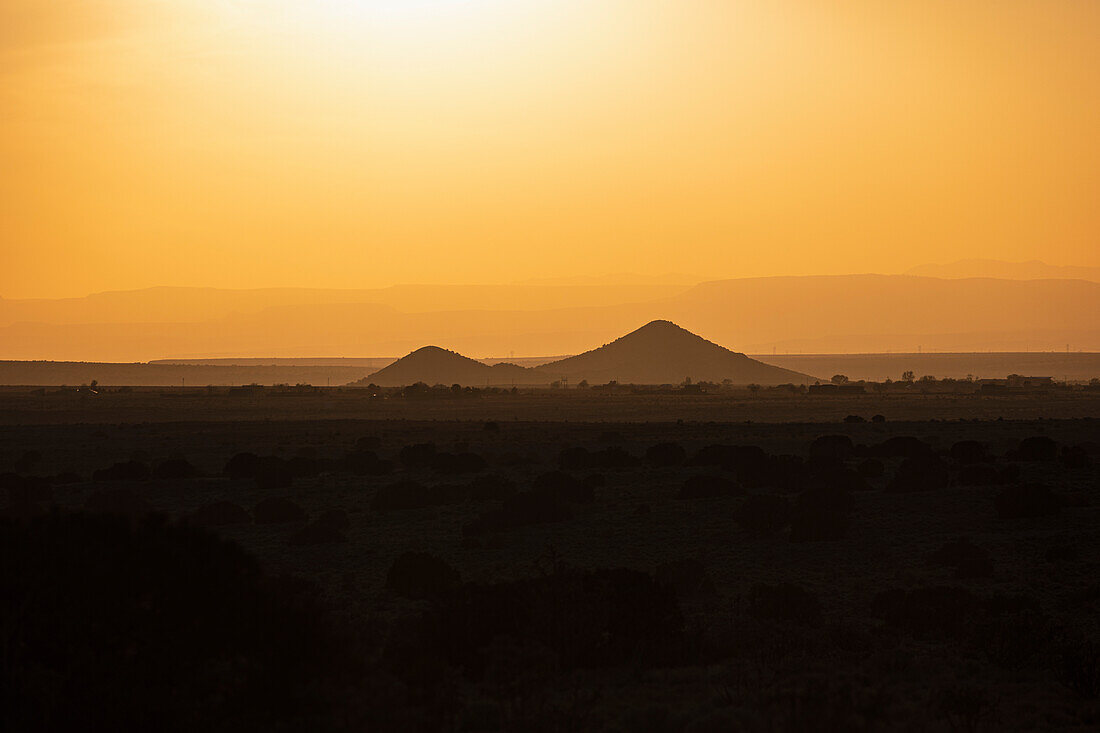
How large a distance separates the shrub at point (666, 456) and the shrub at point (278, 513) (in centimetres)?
1442

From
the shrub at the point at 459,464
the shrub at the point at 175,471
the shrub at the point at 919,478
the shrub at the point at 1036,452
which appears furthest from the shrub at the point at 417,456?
the shrub at the point at 1036,452

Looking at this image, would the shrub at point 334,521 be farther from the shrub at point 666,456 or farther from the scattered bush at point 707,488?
the shrub at point 666,456

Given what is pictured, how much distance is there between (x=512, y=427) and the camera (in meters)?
73.4

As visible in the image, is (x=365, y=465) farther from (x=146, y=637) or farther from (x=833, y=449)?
(x=146, y=637)

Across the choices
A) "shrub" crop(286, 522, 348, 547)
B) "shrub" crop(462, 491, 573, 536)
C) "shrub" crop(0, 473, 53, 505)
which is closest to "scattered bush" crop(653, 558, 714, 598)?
"shrub" crop(462, 491, 573, 536)

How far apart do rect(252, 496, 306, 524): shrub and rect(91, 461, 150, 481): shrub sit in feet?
39.4

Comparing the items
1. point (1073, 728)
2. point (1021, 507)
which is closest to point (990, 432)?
point (1021, 507)

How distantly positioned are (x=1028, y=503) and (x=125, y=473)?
31.1 metres

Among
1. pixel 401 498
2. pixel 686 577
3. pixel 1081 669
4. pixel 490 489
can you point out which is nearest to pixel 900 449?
pixel 490 489

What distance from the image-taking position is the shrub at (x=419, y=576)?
2259cm

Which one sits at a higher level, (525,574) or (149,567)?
(149,567)

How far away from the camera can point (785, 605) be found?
66.3ft

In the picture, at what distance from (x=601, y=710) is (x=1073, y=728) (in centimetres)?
517

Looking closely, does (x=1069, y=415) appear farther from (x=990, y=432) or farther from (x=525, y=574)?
(x=525, y=574)
